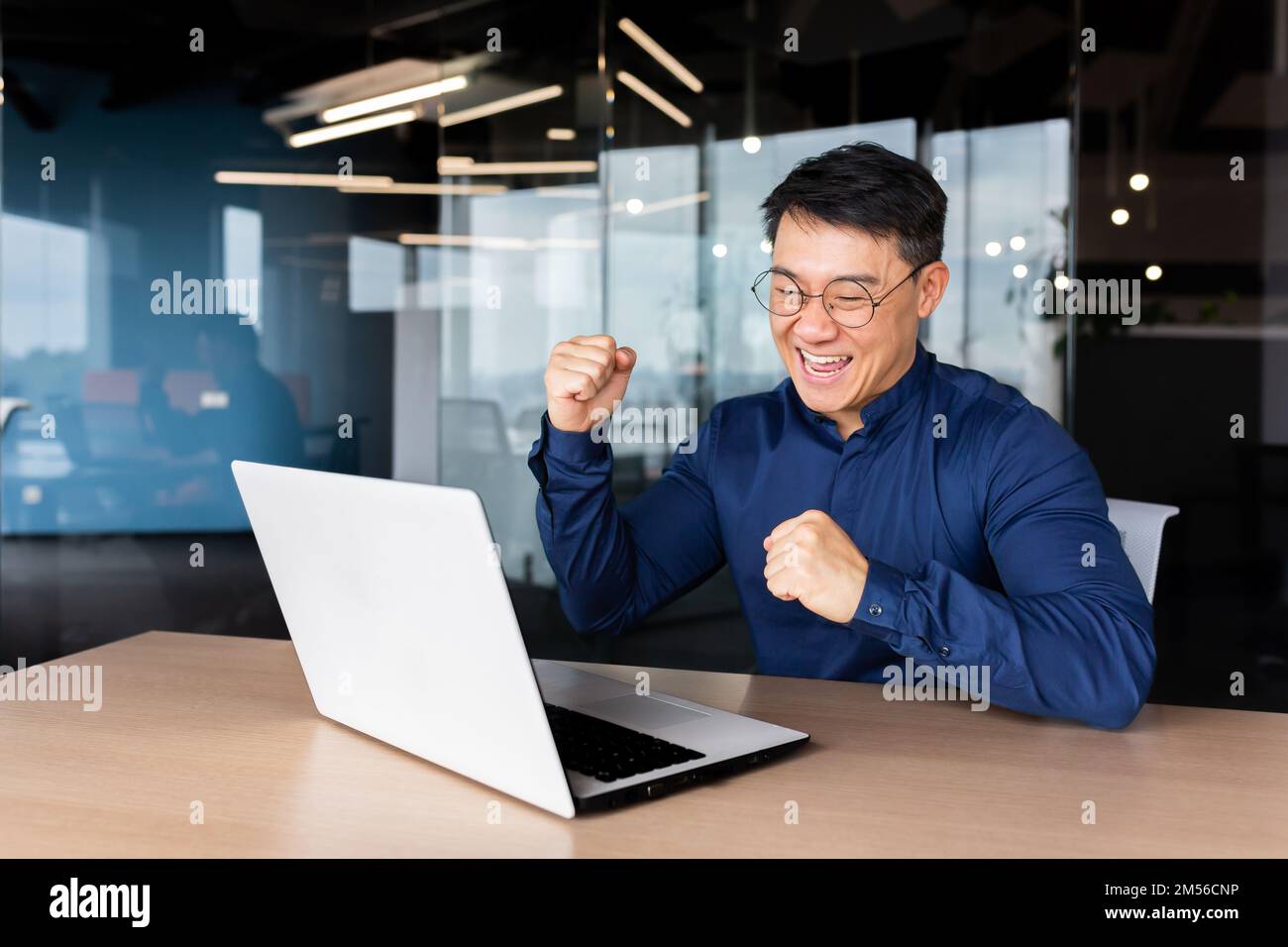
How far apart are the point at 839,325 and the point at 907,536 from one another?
34 centimetres

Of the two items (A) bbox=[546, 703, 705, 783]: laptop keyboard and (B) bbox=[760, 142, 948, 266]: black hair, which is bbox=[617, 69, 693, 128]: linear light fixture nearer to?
(B) bbox=[760, 142, 948, 266]: black hair

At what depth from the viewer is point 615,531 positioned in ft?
5.71

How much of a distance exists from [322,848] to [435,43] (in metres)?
4.01

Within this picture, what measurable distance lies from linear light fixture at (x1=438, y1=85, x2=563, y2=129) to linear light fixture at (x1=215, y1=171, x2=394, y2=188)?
13.8 inches

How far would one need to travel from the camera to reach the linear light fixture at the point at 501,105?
14.1ft

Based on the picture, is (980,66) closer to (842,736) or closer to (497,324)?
(497,324)

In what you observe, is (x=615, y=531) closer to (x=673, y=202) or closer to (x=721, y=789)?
(x=721, y=789)

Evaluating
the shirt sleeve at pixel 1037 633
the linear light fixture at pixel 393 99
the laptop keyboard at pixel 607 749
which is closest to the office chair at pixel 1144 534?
the shirt sleeve at pixel 1037 633

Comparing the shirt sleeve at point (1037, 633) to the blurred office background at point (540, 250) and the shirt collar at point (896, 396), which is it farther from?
the blurred office background at point (540, 250)

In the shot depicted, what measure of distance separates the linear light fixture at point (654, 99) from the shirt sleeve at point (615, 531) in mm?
2535

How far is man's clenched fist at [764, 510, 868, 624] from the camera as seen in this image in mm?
1239

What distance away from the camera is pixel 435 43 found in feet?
14.4

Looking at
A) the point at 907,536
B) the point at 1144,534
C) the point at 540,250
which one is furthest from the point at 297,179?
the point at 1144,534
